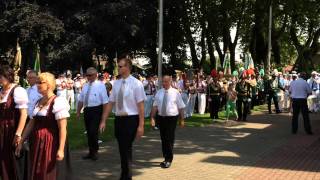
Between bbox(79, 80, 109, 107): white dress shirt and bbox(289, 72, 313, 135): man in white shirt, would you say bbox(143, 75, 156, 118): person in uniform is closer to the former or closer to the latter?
bbox(289, 72, 313, 135): man in white shirt

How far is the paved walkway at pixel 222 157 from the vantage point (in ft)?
33.2

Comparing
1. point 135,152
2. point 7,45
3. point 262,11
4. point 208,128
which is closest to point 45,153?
point 135,152

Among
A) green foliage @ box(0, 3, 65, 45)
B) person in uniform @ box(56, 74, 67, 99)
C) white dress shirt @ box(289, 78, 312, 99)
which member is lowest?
white dress shirt @ box(289, 78, 312, 99)

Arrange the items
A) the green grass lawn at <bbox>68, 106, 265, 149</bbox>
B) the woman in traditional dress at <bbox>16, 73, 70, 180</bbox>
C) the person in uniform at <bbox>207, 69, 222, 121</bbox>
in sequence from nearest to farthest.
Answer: the woman in traditional dress at <bbox>16, 73, 70, 180</bbox> → the green grass lawn at <bbox>68, 106, 265, 149</bbox> → the person in uniform at <bbox>207, 69, 222, 121</bbox>

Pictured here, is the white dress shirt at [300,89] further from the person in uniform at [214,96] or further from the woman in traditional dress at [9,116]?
the woman in traditional dress at [9,116]

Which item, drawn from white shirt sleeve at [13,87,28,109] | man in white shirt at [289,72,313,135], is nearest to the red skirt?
white shirt sleeve at [13,87,28,109]

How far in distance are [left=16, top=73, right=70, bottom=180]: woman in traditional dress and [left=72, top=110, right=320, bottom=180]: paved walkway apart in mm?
2917

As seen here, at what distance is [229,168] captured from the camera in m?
10.8

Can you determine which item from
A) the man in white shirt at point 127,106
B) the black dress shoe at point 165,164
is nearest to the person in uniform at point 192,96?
the black dress shoe at point 165,164

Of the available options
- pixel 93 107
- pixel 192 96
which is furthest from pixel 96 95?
pixel 192 96

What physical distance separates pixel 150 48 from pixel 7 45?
9.94 meters

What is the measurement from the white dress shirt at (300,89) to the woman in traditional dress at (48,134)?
11.5 meters

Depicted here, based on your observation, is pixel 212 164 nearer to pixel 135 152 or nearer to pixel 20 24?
pixel 135 152

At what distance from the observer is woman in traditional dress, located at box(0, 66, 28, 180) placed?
780 cm
